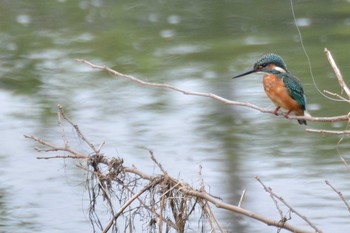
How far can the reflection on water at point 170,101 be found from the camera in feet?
18.5

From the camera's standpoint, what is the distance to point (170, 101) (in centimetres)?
756

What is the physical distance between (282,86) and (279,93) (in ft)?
0.11

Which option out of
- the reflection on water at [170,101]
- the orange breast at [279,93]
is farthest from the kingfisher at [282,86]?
the reflection on water at [170,101]

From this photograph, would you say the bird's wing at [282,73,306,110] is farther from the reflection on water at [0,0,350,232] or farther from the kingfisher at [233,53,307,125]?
the reflection on water at [0,0,350,232]

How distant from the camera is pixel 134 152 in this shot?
6.42 meters

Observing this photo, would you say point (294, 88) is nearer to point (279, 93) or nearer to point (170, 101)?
point (279, 93)

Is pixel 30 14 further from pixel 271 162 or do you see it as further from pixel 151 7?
pixel 271 162

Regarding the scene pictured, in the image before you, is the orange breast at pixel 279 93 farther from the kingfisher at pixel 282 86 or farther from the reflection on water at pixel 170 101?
the reflection on water at pixel 170 101

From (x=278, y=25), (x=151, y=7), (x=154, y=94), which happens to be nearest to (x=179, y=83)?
(x=154, y=94)

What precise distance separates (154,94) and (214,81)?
0.52 m

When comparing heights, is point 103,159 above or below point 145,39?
above

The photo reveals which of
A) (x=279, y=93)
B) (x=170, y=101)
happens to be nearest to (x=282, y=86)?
(x=279, y=93)

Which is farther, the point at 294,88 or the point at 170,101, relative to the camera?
the point at 170,101

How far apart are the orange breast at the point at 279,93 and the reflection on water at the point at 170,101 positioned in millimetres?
998
